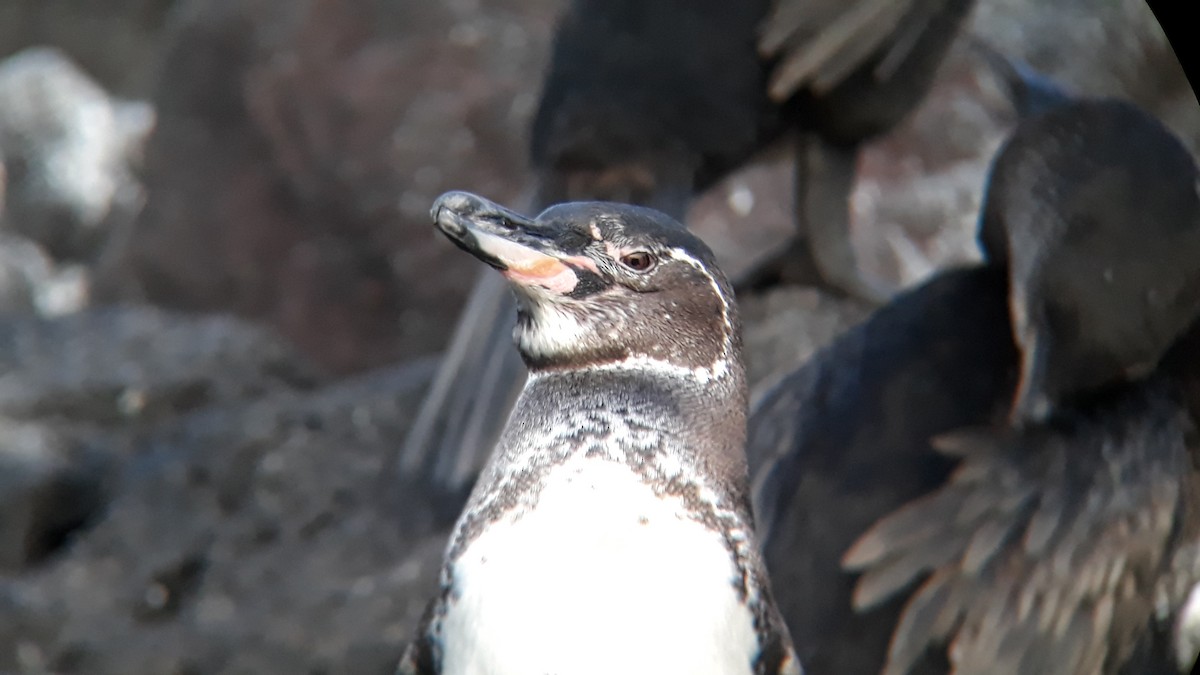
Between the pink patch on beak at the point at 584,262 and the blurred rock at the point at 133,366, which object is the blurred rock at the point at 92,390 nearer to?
the blurred rock at the point at 133,366

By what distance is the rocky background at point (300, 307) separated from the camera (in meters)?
3.13

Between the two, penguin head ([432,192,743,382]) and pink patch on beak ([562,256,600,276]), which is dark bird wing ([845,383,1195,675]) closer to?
penguin head ([432,192,743,382])

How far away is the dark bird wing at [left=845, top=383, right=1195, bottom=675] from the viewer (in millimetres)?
2225

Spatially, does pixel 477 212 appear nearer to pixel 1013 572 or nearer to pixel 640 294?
pixel 640 294

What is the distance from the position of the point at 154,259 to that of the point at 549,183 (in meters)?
2.97

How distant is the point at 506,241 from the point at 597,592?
1.21 feet

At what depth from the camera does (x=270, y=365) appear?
4.31m

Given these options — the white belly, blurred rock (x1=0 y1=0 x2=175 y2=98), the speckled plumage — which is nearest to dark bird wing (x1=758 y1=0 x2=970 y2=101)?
the speckled plumage

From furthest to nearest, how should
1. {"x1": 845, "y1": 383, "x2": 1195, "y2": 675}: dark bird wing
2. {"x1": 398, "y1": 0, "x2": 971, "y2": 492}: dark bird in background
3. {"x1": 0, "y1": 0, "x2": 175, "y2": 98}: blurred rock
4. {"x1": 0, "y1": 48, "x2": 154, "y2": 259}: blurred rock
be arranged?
1. {"x1": 0, "y1": 0, "x2": 175, "y2": 98}: blurred rock
2. {"x1": 0, "y1": 48, "x2": 154, "y2": 259}: blurred rock
3. {"x1": 398, "y1": 0, "x2": 971, "y2": 492}: dark bird in background
4. {"x1": 845, "y1": 383, "x2": 1195, "y2": 675}: dark bird wing

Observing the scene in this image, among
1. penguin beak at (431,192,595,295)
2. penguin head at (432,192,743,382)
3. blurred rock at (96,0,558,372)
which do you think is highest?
penguin beak at (431,192,595,295)

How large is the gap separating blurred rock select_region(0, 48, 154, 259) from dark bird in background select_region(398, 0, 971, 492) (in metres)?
5.79

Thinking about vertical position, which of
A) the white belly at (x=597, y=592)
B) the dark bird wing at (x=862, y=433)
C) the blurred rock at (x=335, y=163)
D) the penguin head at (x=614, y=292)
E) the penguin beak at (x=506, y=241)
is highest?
the penguin beak at (x=506, y=241)

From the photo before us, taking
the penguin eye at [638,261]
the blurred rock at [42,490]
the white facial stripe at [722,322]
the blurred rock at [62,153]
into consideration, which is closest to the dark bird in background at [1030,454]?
the white facial stripe at [722,322]

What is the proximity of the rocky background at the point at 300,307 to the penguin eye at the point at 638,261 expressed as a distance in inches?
57.6
